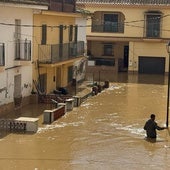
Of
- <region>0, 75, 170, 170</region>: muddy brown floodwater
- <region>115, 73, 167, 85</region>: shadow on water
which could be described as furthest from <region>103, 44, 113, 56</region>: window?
<region>0, 75, 170, 170</region>: muddy brown floodwater

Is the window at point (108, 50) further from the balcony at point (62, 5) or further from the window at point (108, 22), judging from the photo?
the balcony at point (62, 5)

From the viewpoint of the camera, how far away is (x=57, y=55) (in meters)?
31.8

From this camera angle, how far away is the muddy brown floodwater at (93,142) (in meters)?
17.6

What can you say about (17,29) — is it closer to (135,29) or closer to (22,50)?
(22,50)

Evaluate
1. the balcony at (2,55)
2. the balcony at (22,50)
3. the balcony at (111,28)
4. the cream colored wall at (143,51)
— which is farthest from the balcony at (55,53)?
the cream colored wall at (143,51)

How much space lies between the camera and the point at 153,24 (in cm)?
4844

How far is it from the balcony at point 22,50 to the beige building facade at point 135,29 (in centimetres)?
2158

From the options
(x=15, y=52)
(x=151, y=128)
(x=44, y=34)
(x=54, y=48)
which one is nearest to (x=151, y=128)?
(x=151, y=128)

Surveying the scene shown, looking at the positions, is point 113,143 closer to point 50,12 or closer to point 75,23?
point 50,12

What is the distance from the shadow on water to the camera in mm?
43625

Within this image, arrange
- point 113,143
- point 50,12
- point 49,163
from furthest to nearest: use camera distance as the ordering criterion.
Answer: point 50,12 → point 113,143 → point 49,163

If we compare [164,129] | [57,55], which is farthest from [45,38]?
[164,129]

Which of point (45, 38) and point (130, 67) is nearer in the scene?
point (45, 38)

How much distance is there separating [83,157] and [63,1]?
17.8 meters
